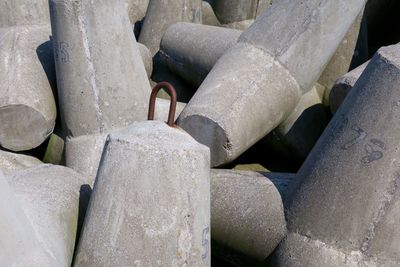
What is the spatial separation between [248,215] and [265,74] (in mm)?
748

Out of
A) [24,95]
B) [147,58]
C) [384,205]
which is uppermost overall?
[384,205]

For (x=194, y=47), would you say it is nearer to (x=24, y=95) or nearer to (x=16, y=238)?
(x=24, y=95)

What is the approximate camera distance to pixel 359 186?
5.78 feet

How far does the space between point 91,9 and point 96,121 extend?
1.37ft

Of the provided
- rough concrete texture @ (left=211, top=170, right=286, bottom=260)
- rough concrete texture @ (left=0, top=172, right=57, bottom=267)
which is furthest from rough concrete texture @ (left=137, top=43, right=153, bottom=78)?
rough concrete texture @ (left=0, top=172, right=57, bottom=267)

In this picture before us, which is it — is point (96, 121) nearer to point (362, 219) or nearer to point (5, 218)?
point (5, 218)

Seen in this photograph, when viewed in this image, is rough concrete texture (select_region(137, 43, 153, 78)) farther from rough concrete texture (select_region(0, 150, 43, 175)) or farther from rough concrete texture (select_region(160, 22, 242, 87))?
rough concrete texture (select_region(0, 150, 43, 175))

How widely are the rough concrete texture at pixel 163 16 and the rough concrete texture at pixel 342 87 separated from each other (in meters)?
1.08

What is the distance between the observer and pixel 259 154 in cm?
290

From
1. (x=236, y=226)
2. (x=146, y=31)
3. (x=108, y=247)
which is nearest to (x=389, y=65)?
(x=236, y=226)

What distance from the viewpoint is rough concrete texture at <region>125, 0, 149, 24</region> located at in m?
3.66

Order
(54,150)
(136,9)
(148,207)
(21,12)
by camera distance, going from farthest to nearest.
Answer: (136,9), (21,12), (54,150), (148,207)

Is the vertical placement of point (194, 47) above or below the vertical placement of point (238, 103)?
below

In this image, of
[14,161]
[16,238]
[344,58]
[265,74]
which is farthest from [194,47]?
[16,238]
